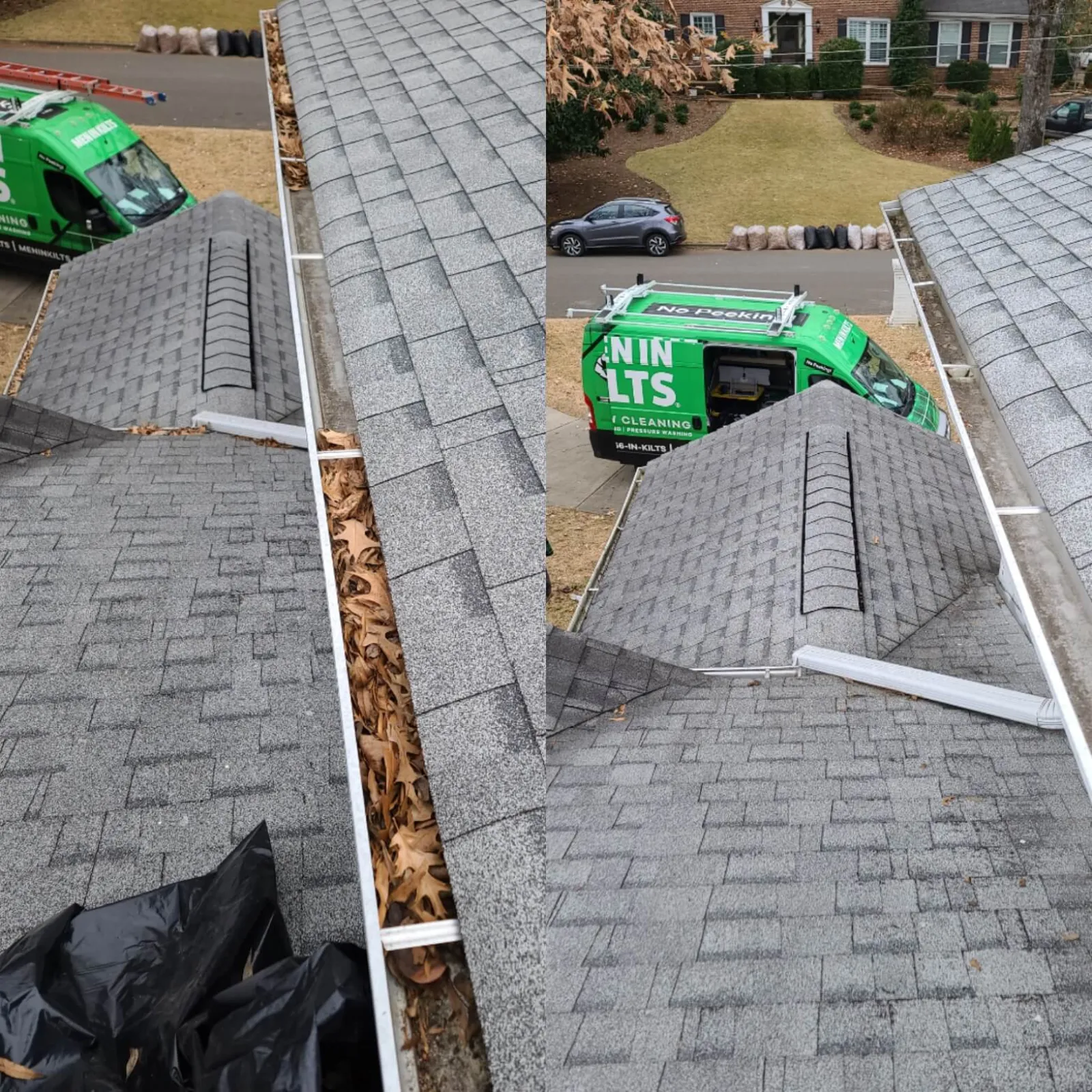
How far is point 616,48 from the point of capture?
22.6m

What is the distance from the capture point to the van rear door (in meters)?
15.8

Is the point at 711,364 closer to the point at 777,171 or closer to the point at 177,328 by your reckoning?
the point at 177,328

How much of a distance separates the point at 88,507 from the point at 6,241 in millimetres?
16814

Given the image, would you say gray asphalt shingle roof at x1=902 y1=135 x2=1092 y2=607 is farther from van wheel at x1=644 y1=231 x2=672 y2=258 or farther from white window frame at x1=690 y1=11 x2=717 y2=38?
van wheel at x1=644 y1=231 x2=672 y2=258

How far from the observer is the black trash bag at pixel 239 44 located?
1394 inches

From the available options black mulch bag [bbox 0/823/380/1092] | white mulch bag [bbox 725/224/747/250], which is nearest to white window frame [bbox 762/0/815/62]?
white mulch bag [bbox 725/224/747/250]

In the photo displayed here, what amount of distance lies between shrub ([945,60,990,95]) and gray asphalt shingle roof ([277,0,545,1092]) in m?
23.4

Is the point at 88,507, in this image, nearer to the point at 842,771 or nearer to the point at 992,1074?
the point at 842,771

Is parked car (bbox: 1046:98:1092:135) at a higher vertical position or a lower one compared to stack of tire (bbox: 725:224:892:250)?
higher

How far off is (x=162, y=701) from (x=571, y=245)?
22758mm

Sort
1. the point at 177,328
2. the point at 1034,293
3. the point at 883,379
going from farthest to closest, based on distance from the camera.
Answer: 1. the point at 883,379
2. the point at 177,328
3. the point at 1034,293

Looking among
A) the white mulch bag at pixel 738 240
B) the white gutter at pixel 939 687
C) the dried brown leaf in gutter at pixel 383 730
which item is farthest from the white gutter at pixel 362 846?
the white mulch bag at pixel 738 240

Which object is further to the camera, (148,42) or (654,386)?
(148,42)

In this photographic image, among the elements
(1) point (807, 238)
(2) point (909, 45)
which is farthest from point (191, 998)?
(2) point (909, 45)
